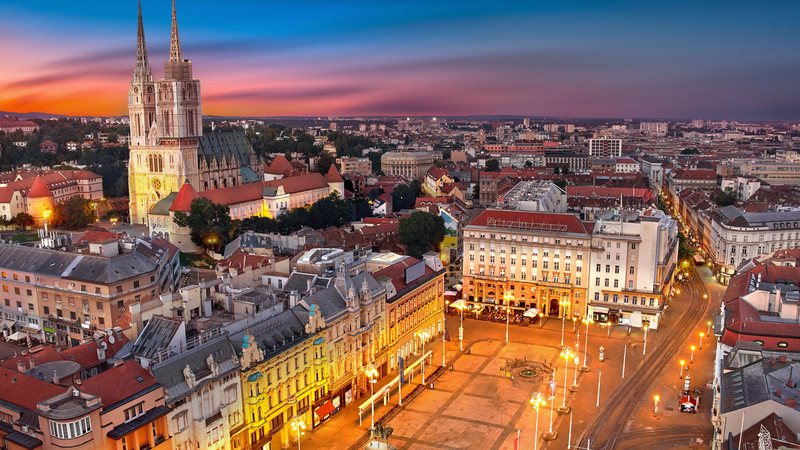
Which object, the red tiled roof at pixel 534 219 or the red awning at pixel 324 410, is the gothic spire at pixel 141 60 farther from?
the red awning at pixel 324 410

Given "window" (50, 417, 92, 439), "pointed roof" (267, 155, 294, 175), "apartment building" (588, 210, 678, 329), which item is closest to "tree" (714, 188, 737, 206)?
"apartment building" (588, 210, 678, 329)

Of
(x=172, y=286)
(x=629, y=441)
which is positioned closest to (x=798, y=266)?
(x=629, y=441)

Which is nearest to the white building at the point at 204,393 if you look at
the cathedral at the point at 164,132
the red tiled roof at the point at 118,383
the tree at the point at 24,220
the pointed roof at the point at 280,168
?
the red tiled roof at the point at 118,383

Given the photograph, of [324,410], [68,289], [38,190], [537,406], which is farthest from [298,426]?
[38,190]

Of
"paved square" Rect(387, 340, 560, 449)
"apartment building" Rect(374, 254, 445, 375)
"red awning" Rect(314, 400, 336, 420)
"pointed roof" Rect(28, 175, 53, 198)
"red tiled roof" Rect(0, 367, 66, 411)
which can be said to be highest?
"pointed roof" Rect(28, 175, 53, 198)

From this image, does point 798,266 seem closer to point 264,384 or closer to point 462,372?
point 462,372

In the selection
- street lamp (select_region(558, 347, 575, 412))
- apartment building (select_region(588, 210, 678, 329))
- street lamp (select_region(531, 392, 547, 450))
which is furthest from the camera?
apartment building (select_region(588, 210, 678, 329))

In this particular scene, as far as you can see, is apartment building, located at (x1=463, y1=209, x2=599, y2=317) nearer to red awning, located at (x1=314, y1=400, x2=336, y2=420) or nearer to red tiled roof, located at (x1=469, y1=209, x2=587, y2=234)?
red tiled roof, located at (x1=469, y1=209, x2=587, y2=234)
